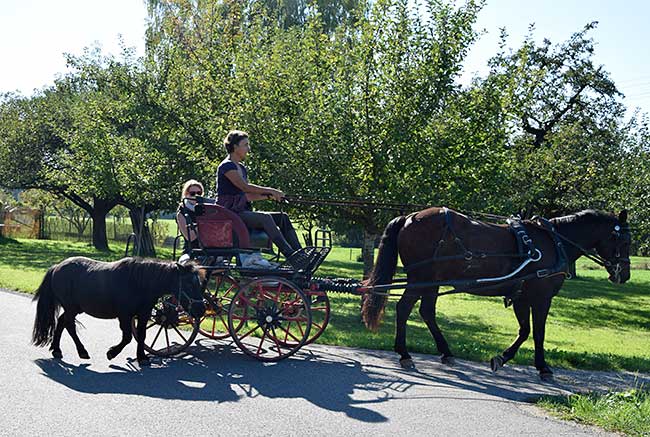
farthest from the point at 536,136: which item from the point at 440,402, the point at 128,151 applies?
Answer: the point at 440,402

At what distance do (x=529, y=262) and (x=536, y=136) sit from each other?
73.5ft

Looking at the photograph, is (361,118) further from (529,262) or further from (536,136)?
(536,136)

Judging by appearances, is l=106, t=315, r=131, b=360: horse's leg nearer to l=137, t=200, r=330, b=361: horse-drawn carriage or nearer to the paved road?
the paved road

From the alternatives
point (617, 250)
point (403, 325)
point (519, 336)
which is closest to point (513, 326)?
point (617, 250)

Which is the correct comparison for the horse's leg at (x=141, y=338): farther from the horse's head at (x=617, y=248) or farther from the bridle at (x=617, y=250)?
the horse's head at (x=617, y=248)

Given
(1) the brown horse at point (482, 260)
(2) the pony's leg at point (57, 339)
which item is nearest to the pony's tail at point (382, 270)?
(1) the brown horse at point (482, 260)

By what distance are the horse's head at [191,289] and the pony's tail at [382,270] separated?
2.07m

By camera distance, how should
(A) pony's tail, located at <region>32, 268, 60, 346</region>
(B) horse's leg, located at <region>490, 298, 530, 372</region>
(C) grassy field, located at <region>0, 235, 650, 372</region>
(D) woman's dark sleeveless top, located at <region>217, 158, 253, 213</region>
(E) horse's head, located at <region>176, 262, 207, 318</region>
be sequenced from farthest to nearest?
(C) grassy field, located at <region>0, 235, 650, 372</region>, (D) woman's dark sleeveless top, located at <region>217, 158, 253, 213</region>, (B) horse's leg, located at <region>490, 298, 530, 372</region>, (A) pony's tail, located at <region>32, 268, 60, 346</region>, (E) horse's head, located at <region>176, 262, 207, 318</region>

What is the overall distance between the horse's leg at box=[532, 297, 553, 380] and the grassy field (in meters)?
1.03

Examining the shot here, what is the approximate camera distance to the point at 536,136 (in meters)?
29.2

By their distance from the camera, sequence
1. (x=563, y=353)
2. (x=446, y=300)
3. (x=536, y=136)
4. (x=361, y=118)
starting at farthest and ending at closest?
1. (x=536, y=136)
2. (x=446, y=300)
3. (x=361, y=118)
4. (x=563, y=353)

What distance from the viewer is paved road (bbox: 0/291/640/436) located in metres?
5.54

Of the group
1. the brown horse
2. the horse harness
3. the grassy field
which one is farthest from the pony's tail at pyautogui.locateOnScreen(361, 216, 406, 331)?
the grassy field

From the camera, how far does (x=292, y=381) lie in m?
7.05
